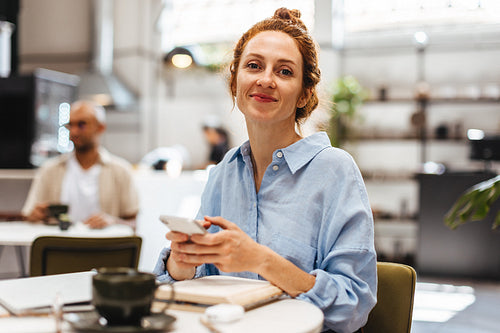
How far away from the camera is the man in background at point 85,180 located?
3617 millimetres

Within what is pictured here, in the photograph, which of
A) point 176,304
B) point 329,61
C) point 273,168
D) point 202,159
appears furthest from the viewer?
point 202,159

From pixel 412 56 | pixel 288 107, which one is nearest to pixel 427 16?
pixel 412 56

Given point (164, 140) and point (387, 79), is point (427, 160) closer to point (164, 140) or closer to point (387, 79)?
point (387, 79)

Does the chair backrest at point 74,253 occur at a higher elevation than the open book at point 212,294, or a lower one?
lower

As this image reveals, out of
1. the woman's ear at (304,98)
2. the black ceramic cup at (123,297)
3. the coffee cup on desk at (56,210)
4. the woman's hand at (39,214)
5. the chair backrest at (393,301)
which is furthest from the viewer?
the woman's hand at (39,214)

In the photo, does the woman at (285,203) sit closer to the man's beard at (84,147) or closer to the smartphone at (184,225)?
the smartphone at (184,225)

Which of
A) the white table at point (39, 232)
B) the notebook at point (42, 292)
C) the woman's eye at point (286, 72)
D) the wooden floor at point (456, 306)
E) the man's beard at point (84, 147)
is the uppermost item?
the woman's eye at point (286, 72)

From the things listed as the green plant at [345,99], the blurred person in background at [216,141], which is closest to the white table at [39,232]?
the green plant at [345,99]

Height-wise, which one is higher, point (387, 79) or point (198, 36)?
point (198, 36)

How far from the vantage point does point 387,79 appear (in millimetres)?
8375

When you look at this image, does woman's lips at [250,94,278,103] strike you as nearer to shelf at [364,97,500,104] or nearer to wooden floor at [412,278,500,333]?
wooden floor at [412,278,500,333]

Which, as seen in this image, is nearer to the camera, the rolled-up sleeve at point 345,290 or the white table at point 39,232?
the rolled-up sleeve at point 345,290

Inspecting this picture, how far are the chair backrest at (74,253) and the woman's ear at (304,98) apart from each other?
1.16 meters

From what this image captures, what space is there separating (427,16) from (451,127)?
6.00 ft
